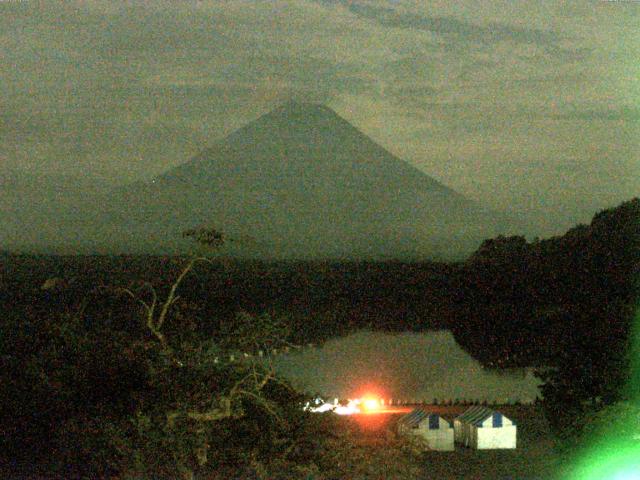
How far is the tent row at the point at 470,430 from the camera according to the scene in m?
6.60

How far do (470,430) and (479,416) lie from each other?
13 centimetres

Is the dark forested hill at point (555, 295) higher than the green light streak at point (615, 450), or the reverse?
the dark forested hill at point (555, 295)

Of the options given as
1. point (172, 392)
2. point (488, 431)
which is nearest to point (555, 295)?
point (488, 431)

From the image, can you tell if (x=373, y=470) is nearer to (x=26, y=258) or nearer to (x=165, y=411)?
(x=165, y=411)

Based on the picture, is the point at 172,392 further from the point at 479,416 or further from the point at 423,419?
the point at 479,416

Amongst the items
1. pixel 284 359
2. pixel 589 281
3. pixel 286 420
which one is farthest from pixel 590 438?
pixel 284 359

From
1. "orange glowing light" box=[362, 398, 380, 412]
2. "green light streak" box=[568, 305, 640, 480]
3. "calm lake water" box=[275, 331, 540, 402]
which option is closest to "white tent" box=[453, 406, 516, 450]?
"orange glowing light" box=[362, 398, 380, 412]

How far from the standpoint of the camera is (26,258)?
36.7 meters

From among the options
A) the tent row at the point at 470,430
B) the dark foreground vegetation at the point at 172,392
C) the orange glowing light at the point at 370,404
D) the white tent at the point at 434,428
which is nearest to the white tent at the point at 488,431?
the tent row at the point at 470,430

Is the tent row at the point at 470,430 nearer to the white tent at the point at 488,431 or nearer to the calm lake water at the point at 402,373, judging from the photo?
the white tent at the point at 488,431

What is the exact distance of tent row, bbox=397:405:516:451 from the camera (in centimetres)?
660

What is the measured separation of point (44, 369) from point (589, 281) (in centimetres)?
860

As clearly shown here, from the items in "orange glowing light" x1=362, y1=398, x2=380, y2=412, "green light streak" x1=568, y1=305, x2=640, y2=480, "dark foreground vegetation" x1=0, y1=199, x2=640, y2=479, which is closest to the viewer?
"dark foreground vegetation" x1=0, y1=199, x2=640, y2=479

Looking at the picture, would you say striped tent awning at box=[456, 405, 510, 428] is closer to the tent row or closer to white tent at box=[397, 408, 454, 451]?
the tent row
